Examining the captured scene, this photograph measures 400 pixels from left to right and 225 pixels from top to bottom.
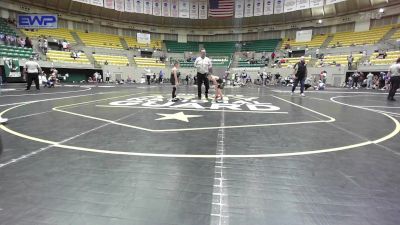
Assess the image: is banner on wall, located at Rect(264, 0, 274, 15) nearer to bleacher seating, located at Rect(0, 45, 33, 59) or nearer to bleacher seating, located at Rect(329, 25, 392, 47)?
bleacher seating, located at Rect(329, 25, 392, 47)

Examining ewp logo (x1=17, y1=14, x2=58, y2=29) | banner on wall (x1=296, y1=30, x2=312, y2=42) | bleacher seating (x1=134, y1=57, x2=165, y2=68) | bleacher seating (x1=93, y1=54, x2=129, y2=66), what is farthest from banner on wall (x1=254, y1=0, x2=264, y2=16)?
ewp logo (x1=17, y1=14, x2=58, y2=29)

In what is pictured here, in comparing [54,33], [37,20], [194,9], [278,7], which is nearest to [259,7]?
[278,7]

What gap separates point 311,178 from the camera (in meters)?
2.65

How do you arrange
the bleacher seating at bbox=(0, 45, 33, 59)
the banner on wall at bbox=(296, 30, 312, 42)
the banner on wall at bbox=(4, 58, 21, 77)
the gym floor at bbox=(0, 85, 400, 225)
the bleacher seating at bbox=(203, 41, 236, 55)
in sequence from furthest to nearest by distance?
the bleacher seating at bbox=(203, 41, 236, 55), the banner on wall at bbox=(296, 30, 312, 42), the bleacher seating at bbox=(0, 45, 33, 59), the banner on wall at bbox=(4, 58, 21, 77), the gym floor at bbox=(0, 85, 400, 225)

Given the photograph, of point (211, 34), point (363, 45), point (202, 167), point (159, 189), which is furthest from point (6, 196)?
point (211, 34)

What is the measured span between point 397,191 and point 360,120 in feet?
13.6

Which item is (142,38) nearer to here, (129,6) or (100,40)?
(129,6)

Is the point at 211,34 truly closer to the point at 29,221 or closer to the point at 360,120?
the point at 360,120

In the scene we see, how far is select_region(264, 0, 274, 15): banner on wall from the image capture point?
3969 centimetres

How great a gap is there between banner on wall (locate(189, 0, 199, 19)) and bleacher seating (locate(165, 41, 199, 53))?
4725 mm

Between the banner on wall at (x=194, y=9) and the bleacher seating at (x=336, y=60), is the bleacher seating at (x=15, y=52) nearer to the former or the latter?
the banner on wall at (x=194, y=9)

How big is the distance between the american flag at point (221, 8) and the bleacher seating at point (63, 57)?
1999 centimetres

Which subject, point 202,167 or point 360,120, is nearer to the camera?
point 202,167

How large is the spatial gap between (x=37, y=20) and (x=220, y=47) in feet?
97.4
